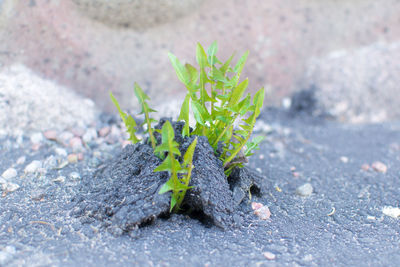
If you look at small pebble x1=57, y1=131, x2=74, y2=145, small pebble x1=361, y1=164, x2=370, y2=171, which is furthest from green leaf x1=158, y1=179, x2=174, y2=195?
small pebble x1=361, y1=164, x2=370, y2=171

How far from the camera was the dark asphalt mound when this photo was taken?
1.16m

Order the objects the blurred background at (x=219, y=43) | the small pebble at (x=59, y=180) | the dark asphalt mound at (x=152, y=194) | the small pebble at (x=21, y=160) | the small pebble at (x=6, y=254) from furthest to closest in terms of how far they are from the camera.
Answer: the blurred background at (x=219, y=43) < the small pebble at (x=21, y=160) < the small pebble at (x=59, y=180) < the dark asphalt mound at (x=152, y=194) < the small pebble at (x=6, y=254)

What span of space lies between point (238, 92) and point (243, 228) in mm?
429

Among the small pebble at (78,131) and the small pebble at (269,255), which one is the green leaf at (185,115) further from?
the small pebble at (78,131)

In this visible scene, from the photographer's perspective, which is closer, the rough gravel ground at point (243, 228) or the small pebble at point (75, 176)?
the rough gravel ground at point (243, 228)

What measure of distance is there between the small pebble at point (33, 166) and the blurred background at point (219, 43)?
1.83 ft

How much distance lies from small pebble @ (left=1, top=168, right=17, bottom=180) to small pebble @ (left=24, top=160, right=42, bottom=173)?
0.14 ft

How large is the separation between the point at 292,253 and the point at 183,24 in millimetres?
1618

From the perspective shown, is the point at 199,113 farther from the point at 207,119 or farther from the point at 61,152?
the point at 61,152

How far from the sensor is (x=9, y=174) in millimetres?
1492

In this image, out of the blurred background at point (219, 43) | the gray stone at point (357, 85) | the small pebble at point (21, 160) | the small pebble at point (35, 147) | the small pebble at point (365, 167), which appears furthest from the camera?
the gray stone at point (357, 85)

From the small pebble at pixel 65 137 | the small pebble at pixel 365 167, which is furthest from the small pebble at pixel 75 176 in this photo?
the small pebble at pixel 365 167

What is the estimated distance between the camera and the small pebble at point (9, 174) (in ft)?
4.87

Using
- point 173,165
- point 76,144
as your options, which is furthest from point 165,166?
point 76,144
